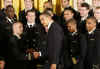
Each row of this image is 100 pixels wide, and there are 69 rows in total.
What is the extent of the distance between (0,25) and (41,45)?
4.14 ft

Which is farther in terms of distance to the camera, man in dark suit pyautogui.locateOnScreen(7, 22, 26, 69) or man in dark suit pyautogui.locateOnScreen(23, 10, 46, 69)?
man in dark suit pyautogui.locateOnScreen(23, 10, 46, 69)

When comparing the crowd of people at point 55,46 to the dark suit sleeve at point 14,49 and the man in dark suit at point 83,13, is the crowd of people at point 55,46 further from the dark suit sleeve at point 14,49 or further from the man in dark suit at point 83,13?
the man in dark suit at point 83,13

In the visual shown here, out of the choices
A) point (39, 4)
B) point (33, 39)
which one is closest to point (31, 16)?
point (33, 39)

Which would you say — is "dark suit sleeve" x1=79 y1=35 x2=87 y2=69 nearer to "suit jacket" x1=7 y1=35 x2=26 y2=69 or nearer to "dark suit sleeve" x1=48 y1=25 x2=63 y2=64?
"dark suit sleeve" x1=48 y1=25 x2=63 y2=64

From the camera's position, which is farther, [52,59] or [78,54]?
[78,54]

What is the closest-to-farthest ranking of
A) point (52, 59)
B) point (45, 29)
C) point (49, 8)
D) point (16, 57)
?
point (52, 59), point (16, 57), point (45, 29), point (49, 8)

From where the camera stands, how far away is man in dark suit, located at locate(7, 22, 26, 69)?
5.44 meters

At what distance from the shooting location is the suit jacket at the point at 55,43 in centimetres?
518

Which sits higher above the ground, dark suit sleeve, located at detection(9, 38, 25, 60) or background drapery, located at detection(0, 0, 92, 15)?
background drapery, located at detection(0, 0, 92, 15)

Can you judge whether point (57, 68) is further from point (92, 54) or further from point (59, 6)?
point (59, 6)

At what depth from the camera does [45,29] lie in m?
6.33

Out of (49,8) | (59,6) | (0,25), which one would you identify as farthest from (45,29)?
(59,6)

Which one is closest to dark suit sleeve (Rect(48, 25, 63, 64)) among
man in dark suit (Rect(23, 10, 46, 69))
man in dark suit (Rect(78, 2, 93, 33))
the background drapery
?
man in dark suit (Rect(23, 10, 46, 69))

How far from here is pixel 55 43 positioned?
5.16 meters
